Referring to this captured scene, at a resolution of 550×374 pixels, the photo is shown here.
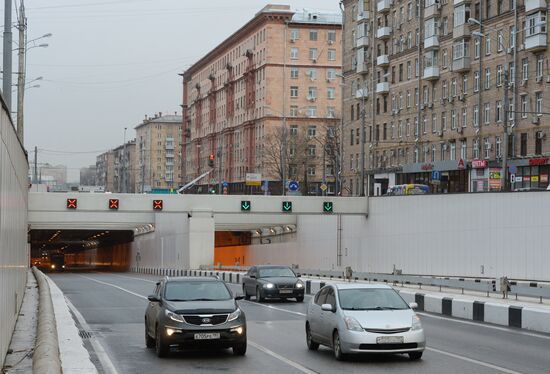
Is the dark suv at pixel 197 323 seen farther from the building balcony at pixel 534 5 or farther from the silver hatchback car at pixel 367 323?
the building balcony at pixel 534 5

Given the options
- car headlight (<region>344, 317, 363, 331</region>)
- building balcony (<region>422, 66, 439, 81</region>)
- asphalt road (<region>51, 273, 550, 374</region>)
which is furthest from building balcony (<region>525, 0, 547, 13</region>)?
car headlight (<region>344, 317, 363, 331</region>)

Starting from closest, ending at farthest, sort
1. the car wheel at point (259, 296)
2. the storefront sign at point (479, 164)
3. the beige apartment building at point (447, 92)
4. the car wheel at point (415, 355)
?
the car wheel at point (415, 355), the car wheel at point (259, 296), the beige apartment building at point (447, 92), the storefront sign at point (479, 164)

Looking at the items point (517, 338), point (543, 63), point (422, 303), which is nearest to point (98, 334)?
point (517, 338)

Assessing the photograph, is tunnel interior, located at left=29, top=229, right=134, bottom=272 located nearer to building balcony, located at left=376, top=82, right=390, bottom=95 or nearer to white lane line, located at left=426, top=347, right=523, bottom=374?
building balcony, located at left=376, top=82, right=390, bottom=95

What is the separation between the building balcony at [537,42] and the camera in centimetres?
6078

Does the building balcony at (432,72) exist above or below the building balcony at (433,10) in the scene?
below

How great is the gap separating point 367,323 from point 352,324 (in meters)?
0.26

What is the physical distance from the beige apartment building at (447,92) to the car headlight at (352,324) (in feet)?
120

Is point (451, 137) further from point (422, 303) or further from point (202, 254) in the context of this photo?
point (422, 303)

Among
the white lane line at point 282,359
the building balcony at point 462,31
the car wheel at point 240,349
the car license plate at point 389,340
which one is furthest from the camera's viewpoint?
the building balcony at point 462,31

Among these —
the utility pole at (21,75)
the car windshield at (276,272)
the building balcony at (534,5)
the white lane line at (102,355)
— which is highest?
the building balcony at (534,5)

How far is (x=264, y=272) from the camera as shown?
36281mm

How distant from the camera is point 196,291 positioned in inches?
707

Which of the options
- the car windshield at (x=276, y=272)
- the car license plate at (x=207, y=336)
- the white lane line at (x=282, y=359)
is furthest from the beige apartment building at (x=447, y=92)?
the car license plate at (x=207, y=336)
